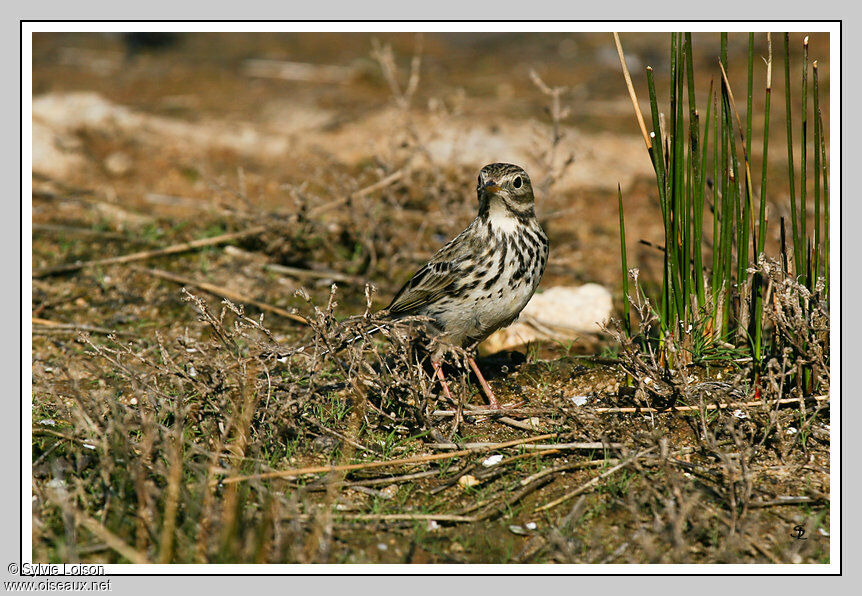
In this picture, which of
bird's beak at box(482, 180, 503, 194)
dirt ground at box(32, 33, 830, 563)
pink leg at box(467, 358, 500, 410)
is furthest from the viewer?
bird's beak at box(482, 180, 503, 194)

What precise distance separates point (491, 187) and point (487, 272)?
1.72ft

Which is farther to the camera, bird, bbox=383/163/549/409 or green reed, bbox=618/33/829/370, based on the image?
bird, bbox=383/163/549/409

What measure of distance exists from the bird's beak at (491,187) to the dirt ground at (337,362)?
108cm

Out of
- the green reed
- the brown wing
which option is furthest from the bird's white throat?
the green reed

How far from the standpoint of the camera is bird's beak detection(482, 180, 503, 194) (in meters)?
5.43

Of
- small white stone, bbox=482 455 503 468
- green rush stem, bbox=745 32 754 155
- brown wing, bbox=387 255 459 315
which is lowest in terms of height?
small white stone, bbox=482 455 503 468

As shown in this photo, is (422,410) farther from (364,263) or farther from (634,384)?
(364,263)

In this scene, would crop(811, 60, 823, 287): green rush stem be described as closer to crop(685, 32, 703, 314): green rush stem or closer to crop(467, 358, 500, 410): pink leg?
crop(685, 32, 703, 314): green rush stem

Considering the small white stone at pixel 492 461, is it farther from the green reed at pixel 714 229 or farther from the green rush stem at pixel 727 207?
the green rush stem at pixel 727 207

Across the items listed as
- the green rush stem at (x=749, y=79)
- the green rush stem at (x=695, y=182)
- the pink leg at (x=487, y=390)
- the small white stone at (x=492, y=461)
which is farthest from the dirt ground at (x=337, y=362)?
the green rush stem at (x=749, y=79)

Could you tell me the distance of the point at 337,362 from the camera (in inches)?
191

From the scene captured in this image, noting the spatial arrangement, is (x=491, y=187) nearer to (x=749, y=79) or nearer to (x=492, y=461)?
(x=749, y=79)

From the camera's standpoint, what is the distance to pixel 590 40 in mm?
13055

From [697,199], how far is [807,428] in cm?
132
